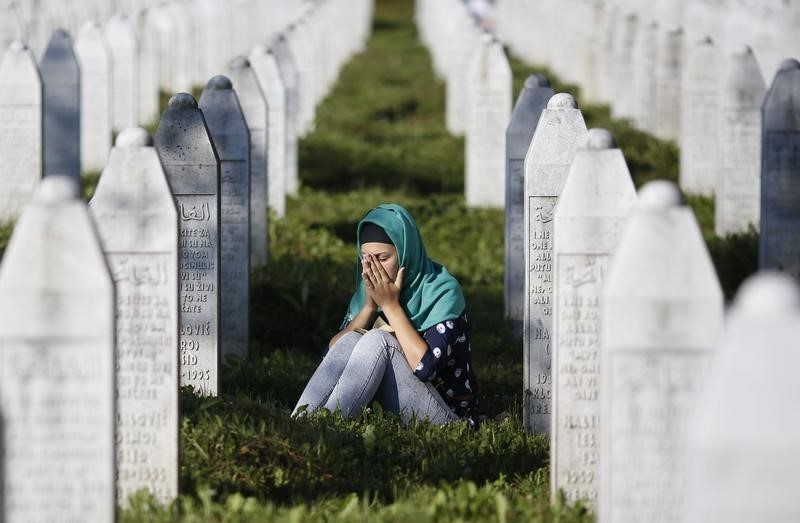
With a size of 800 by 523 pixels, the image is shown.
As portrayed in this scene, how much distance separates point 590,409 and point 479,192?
9.04 m

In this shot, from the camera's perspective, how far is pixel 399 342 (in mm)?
7473

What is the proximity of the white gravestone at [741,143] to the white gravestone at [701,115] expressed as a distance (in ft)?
6.60

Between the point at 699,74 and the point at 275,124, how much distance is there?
12.8 ft

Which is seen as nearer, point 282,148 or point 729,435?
point 729,435

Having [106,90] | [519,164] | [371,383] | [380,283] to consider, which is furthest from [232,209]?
[106,90]

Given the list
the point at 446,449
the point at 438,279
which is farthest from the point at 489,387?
the point at 446,449

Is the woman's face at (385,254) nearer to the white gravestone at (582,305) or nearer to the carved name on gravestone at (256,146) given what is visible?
the white gravestone at (582,305)

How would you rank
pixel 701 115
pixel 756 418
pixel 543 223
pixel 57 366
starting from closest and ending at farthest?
1. pixel 756 418
2. pixel 57 366
3. pixel 543 223
4. pixel 701 115

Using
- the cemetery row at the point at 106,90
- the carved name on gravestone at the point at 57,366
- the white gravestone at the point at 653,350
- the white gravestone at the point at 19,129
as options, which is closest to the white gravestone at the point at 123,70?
the cemetery row at the point at 106,90

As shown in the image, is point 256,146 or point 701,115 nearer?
point 256,146

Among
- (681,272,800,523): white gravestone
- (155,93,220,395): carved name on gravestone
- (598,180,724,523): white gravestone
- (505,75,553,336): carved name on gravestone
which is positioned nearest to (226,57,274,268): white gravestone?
(505,75,553,336): carved name on gravestone

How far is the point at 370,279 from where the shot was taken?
7637 mm

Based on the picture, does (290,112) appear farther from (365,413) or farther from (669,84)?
(365,413)

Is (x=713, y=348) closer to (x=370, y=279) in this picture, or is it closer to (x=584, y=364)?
(x=584, y=364)
